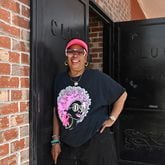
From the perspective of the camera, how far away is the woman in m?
2.10

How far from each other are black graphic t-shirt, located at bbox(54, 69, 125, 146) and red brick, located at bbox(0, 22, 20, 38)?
1.73 ft

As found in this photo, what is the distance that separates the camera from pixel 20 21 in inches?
76.8

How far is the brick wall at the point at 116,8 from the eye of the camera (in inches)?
154

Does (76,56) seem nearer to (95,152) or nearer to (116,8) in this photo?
(95,152)

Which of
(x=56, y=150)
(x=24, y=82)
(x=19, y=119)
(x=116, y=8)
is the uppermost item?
(x=116, y=8)

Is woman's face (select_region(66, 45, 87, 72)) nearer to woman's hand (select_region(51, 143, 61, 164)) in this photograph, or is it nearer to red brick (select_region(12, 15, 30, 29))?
red brick (select_region(12, 15, 30, 29))

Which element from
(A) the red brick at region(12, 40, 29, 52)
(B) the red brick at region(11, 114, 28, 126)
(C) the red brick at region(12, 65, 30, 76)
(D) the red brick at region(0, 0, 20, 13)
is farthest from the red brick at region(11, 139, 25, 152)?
(D) the red brick at region(0, 0, 20, 13)

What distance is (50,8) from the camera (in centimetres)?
232

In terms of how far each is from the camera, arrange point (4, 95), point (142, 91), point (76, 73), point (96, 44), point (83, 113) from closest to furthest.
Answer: point (4, 95)
point (83, 113)
point (76, 73)
point (142, 91)
point (96, 44)

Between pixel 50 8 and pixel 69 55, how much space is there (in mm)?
435

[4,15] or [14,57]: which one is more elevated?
[4,15]

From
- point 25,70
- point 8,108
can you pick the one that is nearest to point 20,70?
point 25,70

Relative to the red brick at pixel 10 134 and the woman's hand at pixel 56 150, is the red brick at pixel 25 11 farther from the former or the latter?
the woman's hand at pixel 56 150

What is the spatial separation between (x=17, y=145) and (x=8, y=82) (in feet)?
1.38
